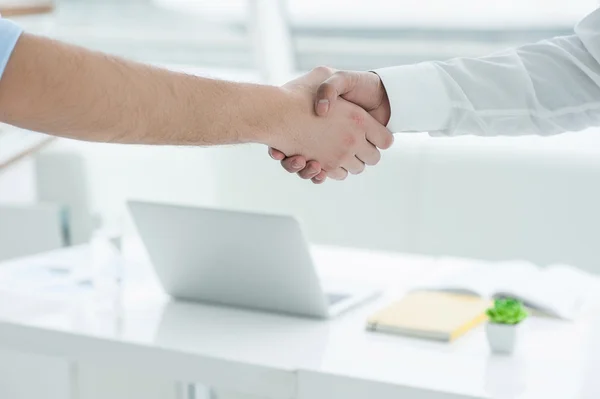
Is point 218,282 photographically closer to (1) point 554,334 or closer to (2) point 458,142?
(1) point 554,334

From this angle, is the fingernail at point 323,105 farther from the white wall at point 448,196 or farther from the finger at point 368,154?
the white wall at point 448,196

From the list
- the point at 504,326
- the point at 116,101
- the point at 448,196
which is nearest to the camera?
the point at 116,101

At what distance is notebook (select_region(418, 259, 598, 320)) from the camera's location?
2312mm

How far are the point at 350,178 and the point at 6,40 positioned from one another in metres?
2.56

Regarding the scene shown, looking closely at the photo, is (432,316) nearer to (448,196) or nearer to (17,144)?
(448,196)

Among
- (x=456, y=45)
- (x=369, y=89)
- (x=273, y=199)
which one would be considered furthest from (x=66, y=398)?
(x=456, y=45)

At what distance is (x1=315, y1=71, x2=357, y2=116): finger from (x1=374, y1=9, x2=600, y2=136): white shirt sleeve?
0.09 meters

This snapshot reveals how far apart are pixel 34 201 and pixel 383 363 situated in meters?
3.10

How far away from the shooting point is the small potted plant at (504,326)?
1991 millimetres

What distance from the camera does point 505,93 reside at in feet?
7.58

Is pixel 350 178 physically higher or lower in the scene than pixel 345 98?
higher

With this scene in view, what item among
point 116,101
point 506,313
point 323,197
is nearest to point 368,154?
point 506,313

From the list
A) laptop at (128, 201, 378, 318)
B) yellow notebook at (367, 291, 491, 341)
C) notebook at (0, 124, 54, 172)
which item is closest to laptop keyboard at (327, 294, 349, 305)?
laptop at (128, 201, 378, 318)

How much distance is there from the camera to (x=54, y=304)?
2.38m
